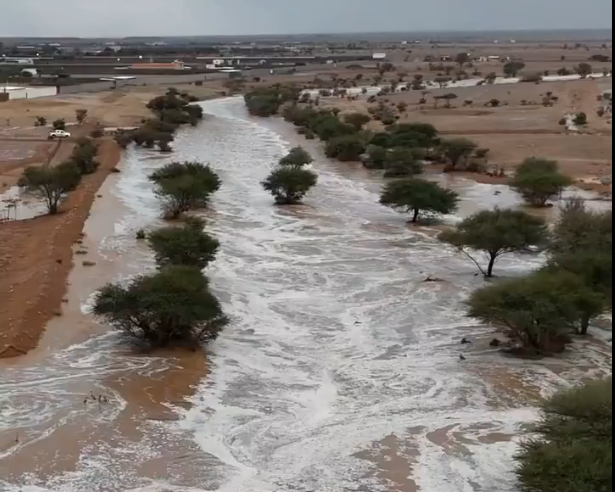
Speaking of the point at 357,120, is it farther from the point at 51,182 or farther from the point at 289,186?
the point at 51,182

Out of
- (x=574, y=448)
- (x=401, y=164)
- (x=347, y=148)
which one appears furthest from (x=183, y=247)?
(x=347, y=148)

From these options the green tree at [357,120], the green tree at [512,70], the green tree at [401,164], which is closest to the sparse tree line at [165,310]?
the green tree at [401,164]

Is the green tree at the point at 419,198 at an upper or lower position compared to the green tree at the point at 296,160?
upper

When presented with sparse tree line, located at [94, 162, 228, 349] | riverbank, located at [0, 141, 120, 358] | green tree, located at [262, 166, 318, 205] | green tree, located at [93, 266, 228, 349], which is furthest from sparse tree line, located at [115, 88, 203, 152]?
green tree, located at [93, 266, 228, 349]

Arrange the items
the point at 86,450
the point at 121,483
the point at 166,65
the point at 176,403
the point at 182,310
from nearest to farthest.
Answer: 1. the point at 121,483
2. the point at 86,450
3. the point at 176,403
4. the point at 182,310
5. the point at 166,65

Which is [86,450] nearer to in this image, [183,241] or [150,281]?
[150,281]

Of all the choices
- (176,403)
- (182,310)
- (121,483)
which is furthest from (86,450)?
(182,310)

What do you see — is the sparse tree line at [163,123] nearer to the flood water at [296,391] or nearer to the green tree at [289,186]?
the green tree at [289,186]
